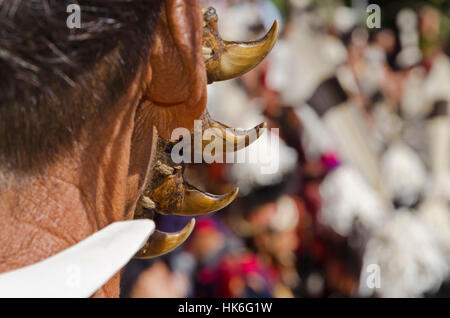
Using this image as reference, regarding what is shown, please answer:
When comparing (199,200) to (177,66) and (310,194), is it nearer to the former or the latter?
(177,66)

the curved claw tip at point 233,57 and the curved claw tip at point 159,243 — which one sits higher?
the curved claw tip at point 233,57

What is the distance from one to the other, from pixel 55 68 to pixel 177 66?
0.49ft

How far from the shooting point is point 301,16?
4.38 metres

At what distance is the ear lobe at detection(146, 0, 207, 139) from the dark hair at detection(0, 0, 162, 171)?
0.10ft

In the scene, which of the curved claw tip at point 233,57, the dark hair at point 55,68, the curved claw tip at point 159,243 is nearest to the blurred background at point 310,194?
the curved claw tip at point 159,243

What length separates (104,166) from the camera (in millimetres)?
820

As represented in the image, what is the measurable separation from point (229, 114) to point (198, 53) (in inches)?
90.6

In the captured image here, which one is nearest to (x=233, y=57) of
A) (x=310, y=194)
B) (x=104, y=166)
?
(x=104, y=166)

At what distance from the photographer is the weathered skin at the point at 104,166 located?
→ 0.76 metres

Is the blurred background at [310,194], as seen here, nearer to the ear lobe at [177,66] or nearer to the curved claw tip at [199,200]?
the curved claw tip at [199,200]

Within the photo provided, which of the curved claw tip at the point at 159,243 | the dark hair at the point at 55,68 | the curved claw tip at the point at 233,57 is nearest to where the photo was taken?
the dark hair at the point at 55,68

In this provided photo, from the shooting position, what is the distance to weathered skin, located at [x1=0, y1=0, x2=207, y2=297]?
76 cm

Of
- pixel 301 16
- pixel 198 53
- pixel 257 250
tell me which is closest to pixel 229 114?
pixel 257 250

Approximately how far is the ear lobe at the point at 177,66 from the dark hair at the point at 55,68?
0.03m
